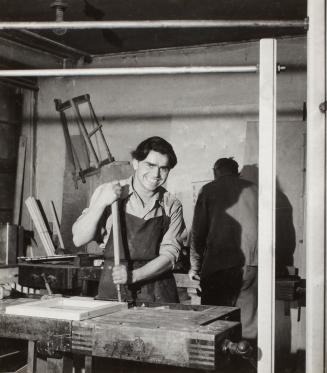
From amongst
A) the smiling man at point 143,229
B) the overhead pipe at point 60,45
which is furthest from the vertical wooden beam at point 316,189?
the overhead pipe at point 60,45

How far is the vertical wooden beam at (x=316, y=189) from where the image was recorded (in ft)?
6.86

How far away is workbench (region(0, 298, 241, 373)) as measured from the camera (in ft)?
6.48

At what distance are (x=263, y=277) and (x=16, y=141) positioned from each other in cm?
494

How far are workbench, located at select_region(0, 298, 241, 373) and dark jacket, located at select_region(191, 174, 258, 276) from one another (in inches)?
104

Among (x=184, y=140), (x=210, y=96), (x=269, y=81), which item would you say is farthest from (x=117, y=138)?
(x=269, y=81)

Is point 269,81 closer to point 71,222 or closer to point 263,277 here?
point 263,277

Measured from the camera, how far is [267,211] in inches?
86.3

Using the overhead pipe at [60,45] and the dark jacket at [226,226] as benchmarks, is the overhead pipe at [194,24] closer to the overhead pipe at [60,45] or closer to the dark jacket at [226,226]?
the dark jacket at [226,226]

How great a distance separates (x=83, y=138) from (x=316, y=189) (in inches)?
185

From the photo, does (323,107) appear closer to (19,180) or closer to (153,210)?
(153,210)

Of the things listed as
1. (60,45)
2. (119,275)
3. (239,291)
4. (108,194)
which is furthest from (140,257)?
(60,45)

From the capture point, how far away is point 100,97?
6.45 m

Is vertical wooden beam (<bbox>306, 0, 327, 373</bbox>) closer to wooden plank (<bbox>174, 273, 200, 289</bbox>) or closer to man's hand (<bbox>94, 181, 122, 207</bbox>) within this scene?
man's hand (<bbox>94, 181, 122, 207</bbox>)

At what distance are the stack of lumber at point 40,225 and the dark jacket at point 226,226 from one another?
1931 mm
